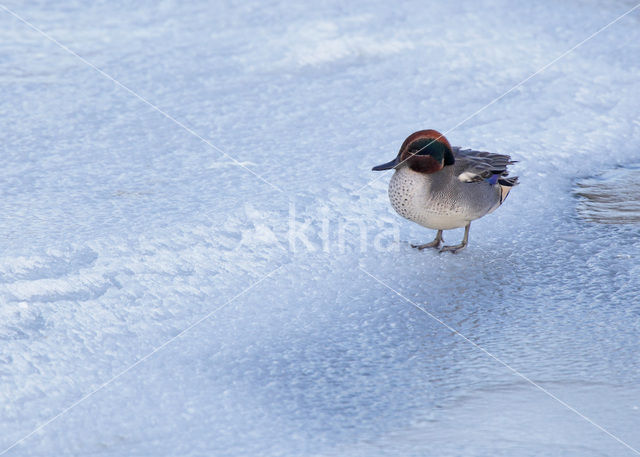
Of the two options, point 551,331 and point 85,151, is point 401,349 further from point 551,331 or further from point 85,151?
point 85,151

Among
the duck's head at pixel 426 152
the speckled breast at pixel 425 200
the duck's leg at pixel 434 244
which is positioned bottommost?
the duck's leg at pixel 434 244

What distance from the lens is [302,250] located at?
3004 millimetres

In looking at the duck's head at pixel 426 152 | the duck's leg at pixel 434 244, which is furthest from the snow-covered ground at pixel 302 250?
the duck's head at pixel 426 152

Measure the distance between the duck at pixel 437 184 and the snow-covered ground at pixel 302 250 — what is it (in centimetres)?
23

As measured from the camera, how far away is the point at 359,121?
4152mm

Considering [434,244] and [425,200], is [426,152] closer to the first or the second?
[425,200]

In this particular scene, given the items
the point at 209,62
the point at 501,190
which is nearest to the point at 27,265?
the point at 501,190

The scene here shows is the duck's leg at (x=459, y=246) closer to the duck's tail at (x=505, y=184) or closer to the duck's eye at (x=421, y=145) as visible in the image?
the duck's tail at (x=505, y=184)

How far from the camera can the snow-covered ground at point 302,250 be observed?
84.1 inches

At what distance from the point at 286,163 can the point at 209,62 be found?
1505mm

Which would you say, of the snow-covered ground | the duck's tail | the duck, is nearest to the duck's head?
the duck

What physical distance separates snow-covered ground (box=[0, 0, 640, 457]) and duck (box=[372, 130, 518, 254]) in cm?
23

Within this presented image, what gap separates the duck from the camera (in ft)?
9.40

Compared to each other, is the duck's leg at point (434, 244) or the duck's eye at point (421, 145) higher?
the duck's eye at point (421, 145)
